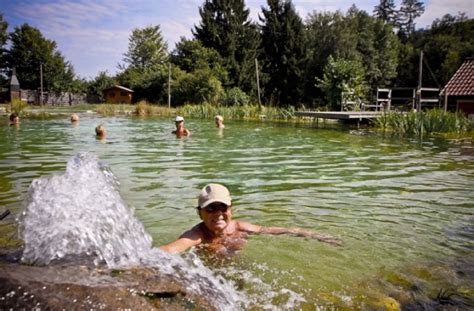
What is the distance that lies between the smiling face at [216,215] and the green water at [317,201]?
41 cm

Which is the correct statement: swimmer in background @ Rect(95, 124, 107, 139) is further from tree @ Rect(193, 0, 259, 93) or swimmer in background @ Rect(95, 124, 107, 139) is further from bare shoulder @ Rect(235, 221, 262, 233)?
tree @ Rect(193, 0, 259, 93)

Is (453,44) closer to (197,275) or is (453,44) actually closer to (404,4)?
(404,4)

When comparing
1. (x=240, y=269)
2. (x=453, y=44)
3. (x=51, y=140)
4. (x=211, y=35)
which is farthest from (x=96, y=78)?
(x=240, y=269)

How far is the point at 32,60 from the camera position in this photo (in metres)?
60.6

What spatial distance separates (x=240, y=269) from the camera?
4082 mm

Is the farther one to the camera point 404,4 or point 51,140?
point 404,4

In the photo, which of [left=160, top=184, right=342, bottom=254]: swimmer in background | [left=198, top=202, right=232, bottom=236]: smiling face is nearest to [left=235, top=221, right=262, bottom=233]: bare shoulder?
[left=160, top=184, right=342, bottom=254]: swimmer in background

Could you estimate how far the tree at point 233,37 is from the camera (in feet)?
155

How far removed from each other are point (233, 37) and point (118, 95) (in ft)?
58.3

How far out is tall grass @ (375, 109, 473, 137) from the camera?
738 inches

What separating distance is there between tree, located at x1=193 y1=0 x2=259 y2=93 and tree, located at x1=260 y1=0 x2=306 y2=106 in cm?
181

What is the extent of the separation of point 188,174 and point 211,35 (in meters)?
42.0

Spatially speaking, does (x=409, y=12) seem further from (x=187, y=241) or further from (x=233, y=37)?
(x=187, y=241)

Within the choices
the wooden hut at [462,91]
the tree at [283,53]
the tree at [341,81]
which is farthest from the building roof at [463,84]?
the tree at [283,53]
